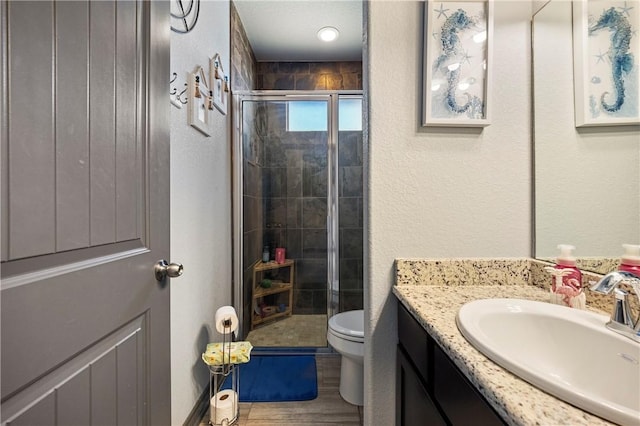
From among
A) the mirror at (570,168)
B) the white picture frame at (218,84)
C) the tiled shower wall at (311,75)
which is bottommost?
the mirror at (570,168)

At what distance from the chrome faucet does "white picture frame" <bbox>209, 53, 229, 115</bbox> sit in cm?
179

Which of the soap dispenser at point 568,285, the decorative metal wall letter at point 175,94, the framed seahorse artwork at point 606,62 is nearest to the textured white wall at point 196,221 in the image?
the decorative metal wall letter at point 175,94

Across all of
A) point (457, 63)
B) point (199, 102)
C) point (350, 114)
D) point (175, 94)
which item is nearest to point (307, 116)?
point (350, 114)

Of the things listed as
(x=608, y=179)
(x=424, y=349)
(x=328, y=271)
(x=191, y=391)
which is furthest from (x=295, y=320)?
(x=608, y=179)

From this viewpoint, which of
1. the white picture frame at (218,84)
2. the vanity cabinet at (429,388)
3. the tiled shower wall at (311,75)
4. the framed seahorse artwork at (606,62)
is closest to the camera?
the vanity cabinet at (429,388)

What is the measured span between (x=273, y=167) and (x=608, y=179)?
226 cm

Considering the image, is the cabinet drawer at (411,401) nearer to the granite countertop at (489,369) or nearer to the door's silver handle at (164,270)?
the granite countertop at (489,369)

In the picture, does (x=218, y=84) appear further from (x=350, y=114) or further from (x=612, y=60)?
(x=612, y=60)

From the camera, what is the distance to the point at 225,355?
137 cm

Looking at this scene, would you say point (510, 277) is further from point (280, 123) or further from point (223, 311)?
point (280, 123)

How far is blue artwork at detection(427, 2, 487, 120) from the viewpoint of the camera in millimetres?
997

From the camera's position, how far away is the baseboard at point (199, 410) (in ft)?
4.35

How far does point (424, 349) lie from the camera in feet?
2.44

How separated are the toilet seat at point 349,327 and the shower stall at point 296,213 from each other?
1.78 feet
